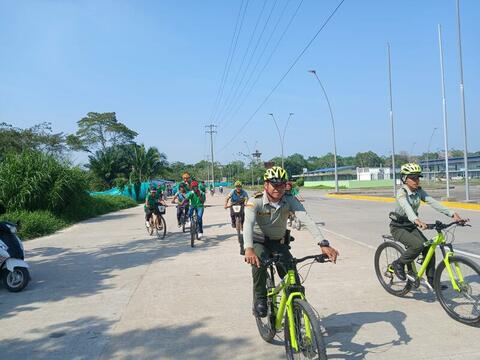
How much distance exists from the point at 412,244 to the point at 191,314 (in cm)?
269

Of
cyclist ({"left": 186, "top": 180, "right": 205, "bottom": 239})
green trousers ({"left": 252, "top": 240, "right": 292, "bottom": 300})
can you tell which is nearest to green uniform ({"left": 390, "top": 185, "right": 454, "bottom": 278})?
green trousers ({"left": 252, "top": 240, "right": 292, "bottom": 300})

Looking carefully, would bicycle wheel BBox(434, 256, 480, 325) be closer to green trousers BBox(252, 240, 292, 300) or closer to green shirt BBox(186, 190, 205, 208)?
green trousers BBox(252, 240, 292, 300)

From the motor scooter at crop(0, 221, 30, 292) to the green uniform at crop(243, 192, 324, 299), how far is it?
14.4 feet

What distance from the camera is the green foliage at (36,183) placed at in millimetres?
18422

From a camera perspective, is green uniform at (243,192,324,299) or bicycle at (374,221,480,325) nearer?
green uniform at (243,192,324,299)

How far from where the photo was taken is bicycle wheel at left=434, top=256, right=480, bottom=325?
4.52 metres

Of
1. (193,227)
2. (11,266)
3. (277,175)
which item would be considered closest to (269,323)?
(277,175)

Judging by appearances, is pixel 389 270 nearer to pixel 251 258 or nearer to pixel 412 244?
pixel 412 244

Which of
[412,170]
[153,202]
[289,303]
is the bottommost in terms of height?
[289,303]

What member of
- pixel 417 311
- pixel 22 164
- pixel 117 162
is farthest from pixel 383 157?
pixel 417 311

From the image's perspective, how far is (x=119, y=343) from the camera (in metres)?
4.52

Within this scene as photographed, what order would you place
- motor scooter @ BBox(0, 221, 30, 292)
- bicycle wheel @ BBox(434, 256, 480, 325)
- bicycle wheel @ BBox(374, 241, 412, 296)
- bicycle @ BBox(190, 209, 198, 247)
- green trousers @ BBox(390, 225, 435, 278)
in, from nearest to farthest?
1. bicycle wheel @ BBox(434, 256, 480, 325)
2. green trousers @ BBox(390, 225, 435, 278)
3. bicycle wheel @ BBox(374, 241, 412, 296)
4. motor scooter @ BBox(0, 221, 30, 292)
5. bicycle @ BBox(190, 209, 198, 247)

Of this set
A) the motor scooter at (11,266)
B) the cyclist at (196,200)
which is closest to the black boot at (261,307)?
the motor scooter at (11,266)

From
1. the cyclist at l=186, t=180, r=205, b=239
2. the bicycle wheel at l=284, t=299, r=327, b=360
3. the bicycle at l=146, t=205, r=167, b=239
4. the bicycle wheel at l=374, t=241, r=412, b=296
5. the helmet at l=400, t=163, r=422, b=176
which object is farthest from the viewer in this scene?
the bicycle at l=146, t=205, r=167, b=239
